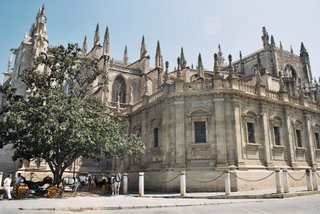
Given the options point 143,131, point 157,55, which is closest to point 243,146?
point 143,131

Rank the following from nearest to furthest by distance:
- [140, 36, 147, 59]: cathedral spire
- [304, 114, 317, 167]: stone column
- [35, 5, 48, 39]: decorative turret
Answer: [304, 114, 317, 167]: stone column → [35, 5, 48, 39]: decorative turret → [140, 36, 147, 59]: cathedral spire

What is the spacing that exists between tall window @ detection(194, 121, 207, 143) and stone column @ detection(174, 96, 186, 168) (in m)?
0.95

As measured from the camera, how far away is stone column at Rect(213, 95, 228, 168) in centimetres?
1758

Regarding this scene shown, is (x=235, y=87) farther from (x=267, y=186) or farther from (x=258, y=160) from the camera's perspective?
(x=267, y=186)

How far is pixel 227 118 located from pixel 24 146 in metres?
13.2

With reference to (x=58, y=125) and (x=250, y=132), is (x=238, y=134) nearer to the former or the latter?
Answer: (x=250, y=132)

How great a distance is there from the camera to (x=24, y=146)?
16156 millimetres

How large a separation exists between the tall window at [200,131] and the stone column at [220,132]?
3.25 feet

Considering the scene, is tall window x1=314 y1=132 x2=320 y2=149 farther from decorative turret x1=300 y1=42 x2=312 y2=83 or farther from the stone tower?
the stone tower

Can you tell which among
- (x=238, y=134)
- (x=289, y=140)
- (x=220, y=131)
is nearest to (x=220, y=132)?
(x=220, y=131)

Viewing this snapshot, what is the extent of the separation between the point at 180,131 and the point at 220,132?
276 centimetres

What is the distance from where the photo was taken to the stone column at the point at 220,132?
17.6 metres

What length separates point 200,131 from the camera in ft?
62.0

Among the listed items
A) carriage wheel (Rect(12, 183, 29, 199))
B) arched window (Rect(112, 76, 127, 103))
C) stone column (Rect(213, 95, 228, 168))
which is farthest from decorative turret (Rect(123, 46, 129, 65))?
carriage wheel (Rect(12, 183, 29, 199))
